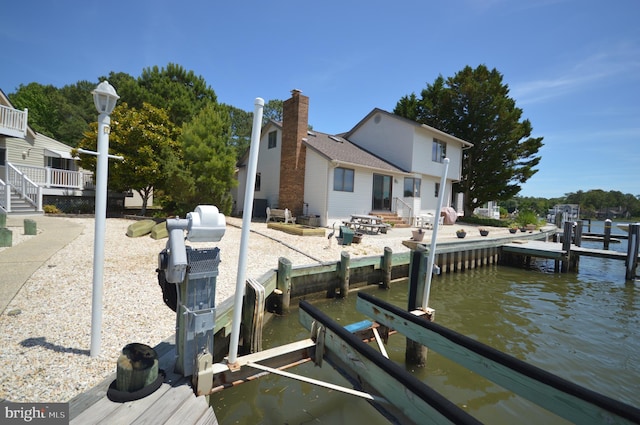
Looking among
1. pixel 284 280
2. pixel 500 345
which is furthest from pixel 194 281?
pixel 500 345

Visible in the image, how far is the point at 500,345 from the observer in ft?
20.6

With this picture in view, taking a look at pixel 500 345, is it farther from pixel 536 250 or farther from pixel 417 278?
pixel 536 250

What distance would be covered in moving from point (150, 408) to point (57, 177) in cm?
2108

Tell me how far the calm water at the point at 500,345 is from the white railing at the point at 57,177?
18.0 metres

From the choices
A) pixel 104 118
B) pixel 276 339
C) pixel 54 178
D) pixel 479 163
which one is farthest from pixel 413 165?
pixel 54 178

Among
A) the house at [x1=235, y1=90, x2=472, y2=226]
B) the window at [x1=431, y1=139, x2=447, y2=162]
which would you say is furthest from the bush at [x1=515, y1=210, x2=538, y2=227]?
the window at [x1=431, y1=139, x2=447, y2=162]

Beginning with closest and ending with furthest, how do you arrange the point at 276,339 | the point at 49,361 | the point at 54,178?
the point at 49,361, the point at 276,339, the point at 54,178

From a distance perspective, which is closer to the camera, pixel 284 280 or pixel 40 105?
pixel 284 280

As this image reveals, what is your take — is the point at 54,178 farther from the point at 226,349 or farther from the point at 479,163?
the point at 479,163

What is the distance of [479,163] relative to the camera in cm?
3022

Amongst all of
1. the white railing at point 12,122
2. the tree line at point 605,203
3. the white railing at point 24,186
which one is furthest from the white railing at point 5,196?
the tree line at point 605,203

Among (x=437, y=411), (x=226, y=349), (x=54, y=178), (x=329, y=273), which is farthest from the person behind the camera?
(x=54, y=178)

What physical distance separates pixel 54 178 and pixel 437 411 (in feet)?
74.9

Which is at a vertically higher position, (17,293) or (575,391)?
(575,391)
